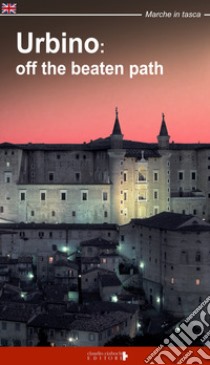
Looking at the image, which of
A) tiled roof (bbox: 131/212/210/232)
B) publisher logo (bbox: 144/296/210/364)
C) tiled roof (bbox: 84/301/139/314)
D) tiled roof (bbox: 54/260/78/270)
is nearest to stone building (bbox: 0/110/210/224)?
tiled roof (bbox: 131/212/210/232)

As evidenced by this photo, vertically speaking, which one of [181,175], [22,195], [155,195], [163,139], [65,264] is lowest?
[65,264]

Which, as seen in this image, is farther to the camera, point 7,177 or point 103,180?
point 103,180

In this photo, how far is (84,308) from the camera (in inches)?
754

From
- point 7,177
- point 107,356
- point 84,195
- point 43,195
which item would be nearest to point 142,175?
point 84,195

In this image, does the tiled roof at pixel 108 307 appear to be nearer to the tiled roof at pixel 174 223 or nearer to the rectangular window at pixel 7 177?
the tiled roof at pixel 174 223

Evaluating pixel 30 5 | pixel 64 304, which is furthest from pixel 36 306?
pixel 30 5

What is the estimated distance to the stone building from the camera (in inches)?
1080

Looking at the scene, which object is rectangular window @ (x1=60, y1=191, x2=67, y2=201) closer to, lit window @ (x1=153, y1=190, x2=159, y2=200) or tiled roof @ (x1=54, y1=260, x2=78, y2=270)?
lit window @ (x1=153, y1=190, x2=159, y2=200)

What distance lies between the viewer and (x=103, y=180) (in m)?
28.4

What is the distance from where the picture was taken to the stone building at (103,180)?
1080 inches

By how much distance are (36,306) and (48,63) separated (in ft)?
24.2

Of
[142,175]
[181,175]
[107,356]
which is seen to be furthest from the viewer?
[181,175]

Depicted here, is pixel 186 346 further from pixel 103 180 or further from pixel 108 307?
pixel 103 180

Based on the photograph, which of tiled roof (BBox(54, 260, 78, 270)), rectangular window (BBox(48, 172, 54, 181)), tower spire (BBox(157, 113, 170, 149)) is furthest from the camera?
rectangular window (BBox(48, 172, 54, 181))
